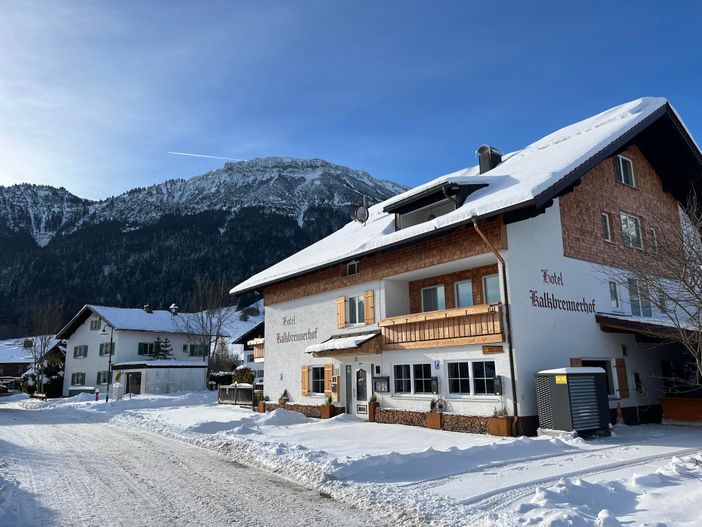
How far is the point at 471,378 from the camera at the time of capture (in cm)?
1627

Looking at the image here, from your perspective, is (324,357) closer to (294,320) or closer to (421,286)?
(294,320)

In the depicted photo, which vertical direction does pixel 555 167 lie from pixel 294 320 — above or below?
above

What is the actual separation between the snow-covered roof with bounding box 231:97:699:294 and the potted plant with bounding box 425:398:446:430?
535 centimetres

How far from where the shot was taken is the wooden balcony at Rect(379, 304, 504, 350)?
15539 mm

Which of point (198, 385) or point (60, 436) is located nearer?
point (60, 436)

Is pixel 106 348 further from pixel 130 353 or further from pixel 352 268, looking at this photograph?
pixel 352 268

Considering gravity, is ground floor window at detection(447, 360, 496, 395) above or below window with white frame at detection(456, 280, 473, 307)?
below

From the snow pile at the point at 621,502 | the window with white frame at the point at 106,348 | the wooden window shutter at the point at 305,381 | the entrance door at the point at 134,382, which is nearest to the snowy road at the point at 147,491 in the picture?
the snow pile at the point at 621,502

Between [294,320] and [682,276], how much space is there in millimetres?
17300

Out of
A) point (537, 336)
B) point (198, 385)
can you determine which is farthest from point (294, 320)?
point (198, 385)

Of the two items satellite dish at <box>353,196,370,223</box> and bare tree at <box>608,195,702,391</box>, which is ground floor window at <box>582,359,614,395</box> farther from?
satellite dish at <box>353,196,370,223</box>

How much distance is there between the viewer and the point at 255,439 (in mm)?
14406

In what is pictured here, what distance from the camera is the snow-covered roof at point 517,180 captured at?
1498 centimetres

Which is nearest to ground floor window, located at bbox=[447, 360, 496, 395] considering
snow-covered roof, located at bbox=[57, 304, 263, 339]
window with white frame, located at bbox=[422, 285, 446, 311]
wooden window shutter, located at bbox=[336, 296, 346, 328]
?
window with white frame, located at bbox=[422, 285, 446, 311]
